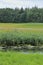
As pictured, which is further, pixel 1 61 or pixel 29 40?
pixel 29 40

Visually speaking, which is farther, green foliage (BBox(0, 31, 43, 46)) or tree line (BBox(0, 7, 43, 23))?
tree line (BBox(0, 7, 43, 23))

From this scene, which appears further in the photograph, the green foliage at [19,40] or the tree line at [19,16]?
the tree line at [19,16]

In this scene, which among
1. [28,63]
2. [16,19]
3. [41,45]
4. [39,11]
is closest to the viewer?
[28,63]

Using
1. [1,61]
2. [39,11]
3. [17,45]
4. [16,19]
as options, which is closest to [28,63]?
[1,61]

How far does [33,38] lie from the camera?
29.1m

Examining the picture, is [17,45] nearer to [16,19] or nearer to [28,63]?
[28,63]

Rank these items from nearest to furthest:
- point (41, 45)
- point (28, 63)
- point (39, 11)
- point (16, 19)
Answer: point (28, 63)
point (41, 45)
point (16, 19)
point (39, 11)

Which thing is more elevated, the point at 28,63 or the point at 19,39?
the point at 28,63

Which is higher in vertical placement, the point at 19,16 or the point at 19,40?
the point at 19,40

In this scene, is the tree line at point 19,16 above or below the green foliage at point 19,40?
below

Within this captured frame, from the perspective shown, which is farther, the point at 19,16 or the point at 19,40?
the point at 19,16

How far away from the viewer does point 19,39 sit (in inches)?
1152

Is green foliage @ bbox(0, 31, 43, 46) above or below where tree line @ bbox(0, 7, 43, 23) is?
above

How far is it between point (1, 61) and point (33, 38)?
19.6 metres
